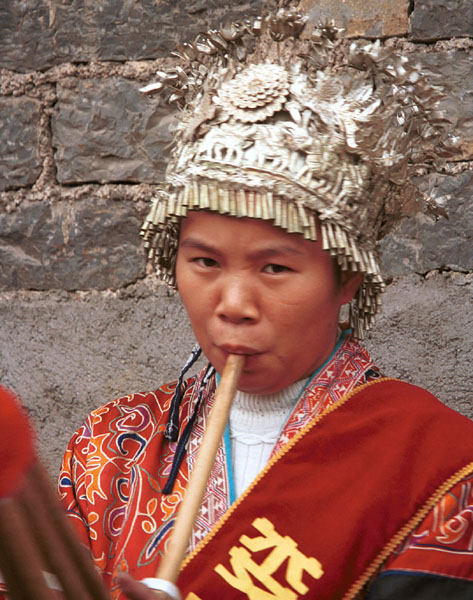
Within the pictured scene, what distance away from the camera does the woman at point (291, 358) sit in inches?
54.4

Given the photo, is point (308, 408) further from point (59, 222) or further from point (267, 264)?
point (59, 222)

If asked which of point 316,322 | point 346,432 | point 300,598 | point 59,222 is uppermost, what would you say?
point 59,222

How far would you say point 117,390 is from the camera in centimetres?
229

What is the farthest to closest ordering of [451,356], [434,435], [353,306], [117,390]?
[117,390] < [451,356] < [353,306] < [434,435]

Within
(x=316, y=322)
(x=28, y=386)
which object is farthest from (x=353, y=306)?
(x=28, y=386)

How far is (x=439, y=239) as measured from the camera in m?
2.10

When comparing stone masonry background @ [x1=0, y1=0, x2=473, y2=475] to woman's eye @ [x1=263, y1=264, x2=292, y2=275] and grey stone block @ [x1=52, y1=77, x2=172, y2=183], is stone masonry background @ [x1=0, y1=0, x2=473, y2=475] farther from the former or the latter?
woman's eye @ [x1=263, y1=264, x2=292, y2=275]

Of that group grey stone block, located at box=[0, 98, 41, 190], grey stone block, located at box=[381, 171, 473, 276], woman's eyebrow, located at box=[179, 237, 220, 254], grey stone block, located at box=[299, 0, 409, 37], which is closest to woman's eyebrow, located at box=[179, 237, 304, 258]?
woman's eyebrow, located at box=[179, 237, 220, 254]

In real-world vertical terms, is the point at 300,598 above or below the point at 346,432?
below

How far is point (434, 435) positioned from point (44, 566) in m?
0.77

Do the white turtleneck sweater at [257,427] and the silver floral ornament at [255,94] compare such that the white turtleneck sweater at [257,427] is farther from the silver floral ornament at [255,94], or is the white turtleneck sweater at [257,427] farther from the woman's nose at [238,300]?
the silver floral ornament at [255,94]

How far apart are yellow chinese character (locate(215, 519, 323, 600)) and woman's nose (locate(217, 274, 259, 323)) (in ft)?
1.07

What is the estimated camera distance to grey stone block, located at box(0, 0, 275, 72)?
7.17 feet

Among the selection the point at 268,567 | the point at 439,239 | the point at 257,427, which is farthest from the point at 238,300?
the point at 439,239
